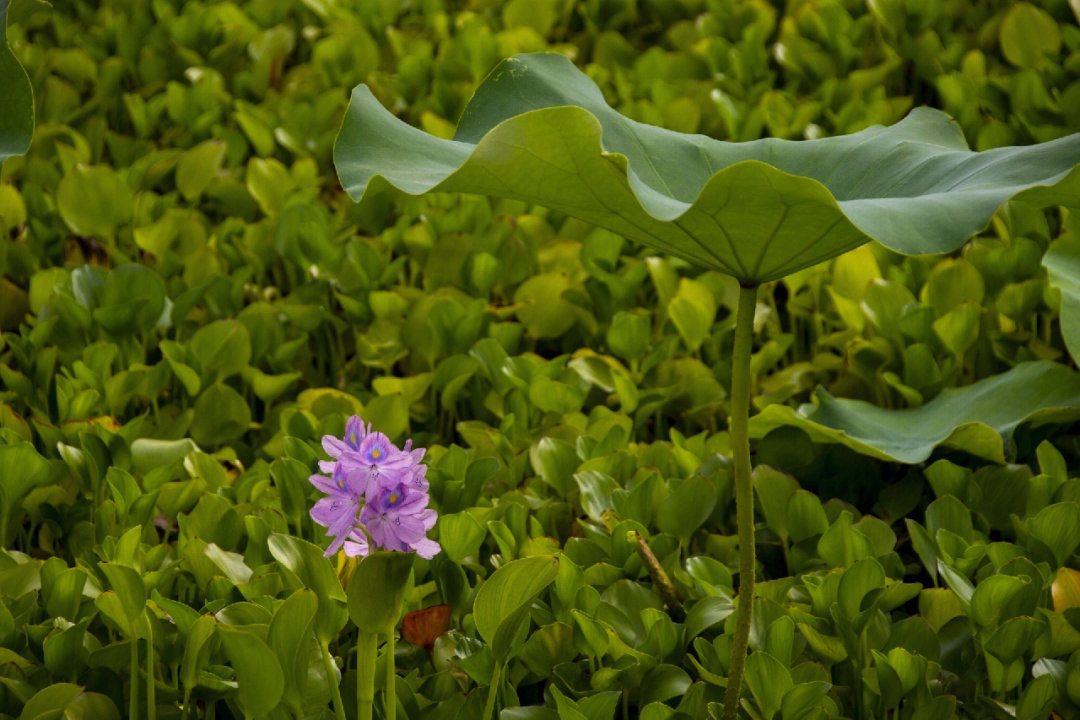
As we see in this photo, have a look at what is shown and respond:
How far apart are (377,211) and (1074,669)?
61.1 inches

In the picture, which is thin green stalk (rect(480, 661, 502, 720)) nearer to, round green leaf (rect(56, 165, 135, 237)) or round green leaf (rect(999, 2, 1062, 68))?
round green leaf (rect(56, 165, 135, 237))

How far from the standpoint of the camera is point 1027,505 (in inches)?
59.6

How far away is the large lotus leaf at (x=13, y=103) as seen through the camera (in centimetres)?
176

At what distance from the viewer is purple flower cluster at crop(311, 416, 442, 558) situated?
99cm

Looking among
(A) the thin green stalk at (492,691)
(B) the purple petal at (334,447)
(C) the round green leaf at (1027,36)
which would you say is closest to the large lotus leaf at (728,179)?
(B) the purple petal at (334,447)

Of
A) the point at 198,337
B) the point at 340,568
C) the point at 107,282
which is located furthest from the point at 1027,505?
the point at 107,282

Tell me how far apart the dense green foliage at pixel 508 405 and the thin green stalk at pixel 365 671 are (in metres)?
0.05

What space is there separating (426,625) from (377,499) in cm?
36

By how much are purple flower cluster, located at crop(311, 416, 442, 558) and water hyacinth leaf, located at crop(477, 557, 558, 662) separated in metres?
0.10

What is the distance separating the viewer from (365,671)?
1.06 m

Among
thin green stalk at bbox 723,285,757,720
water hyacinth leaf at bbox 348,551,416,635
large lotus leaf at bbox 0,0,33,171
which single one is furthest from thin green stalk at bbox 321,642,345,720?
large lotus leaf at bbox 0,0,33,171

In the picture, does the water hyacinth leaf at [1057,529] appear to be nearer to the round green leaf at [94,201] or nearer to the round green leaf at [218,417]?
the round green leaf at [218,417]

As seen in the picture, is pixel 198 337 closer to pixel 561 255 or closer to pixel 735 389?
pixel 561 255

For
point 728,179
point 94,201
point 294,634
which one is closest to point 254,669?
point 294,634
